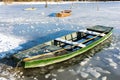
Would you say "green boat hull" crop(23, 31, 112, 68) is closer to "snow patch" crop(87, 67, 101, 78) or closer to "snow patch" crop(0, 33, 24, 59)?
"snow patch" crop(87, 67, 101, 78)

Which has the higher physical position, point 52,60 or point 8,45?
point 52,60

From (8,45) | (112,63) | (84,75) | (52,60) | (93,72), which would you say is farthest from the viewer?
(8,45)

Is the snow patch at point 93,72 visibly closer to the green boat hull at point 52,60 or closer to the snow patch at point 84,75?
the snow patch at point 84,75

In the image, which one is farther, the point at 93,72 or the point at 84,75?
the point at 93,72

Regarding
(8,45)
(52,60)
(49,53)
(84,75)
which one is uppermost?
(49,53)

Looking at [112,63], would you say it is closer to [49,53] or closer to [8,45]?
[49,53]

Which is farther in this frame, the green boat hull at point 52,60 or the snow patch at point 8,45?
the snow patch at point 8,45

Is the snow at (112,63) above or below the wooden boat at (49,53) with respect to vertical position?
below

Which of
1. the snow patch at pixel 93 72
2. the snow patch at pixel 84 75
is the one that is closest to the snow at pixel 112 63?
the snow patch at pixel 93 72

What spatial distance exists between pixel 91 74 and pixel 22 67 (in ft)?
15.2

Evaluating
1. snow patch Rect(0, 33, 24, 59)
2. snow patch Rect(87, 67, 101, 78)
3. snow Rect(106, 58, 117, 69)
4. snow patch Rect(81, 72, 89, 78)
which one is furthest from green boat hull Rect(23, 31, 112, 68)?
snow patch Rect(0, 33, 24, 59)

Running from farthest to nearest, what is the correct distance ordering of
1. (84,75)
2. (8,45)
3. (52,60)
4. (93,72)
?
(8,45)
(52,60)
(93,72)
(84,75)

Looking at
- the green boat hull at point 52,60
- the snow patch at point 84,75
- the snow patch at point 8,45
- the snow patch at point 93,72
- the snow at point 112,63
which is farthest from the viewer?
the snow patch at point 8,45

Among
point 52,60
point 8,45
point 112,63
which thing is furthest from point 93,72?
point 8,45
